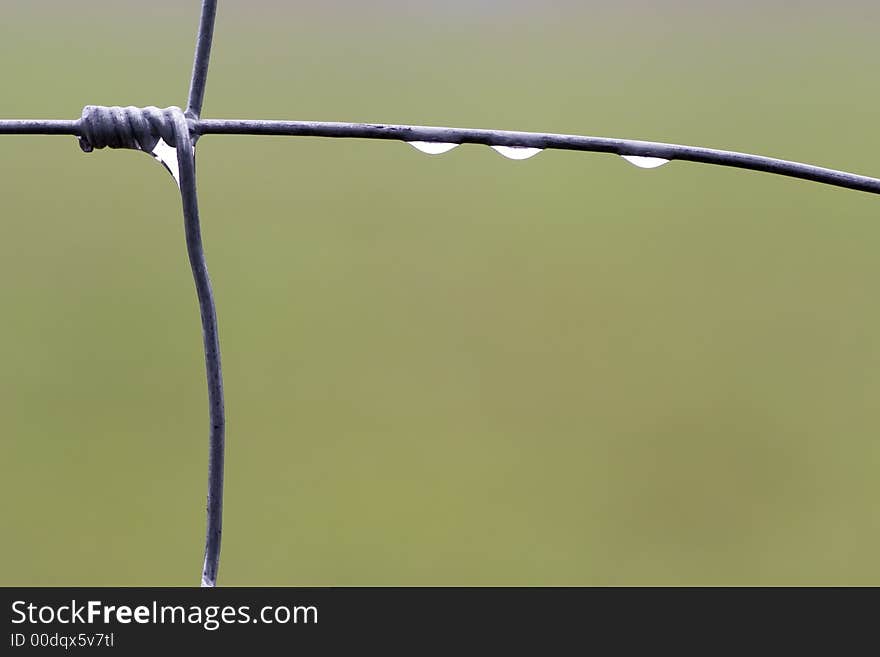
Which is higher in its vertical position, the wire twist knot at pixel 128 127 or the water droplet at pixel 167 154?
the wire twist knot at pixel 128 127

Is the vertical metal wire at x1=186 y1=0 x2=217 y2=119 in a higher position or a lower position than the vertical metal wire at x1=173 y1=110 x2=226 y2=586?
higher

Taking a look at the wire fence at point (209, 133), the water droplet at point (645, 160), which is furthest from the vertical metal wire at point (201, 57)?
the water droplet at point (645, 160)

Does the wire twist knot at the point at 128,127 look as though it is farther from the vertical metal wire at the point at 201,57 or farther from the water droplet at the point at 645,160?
the water droplet at the point at 645,160

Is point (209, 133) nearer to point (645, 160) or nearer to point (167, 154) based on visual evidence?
point (167, 154)

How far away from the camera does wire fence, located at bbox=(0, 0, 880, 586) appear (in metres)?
0.19

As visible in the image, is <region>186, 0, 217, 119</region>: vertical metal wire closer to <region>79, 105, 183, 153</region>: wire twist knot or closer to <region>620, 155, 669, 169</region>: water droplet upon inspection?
<region>79, 105, 183, 153</region>: wire twist knot

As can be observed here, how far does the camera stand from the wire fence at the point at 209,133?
0.19 meters

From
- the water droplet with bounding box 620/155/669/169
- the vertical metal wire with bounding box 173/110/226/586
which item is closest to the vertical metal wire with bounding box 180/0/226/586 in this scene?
the vertical metal wire with bounding box 173/110/226/586

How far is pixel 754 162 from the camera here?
194mm

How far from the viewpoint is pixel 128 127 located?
7.7 inches

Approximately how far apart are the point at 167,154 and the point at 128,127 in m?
0.01

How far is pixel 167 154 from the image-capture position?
7.8 inches

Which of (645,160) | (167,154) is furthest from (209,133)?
(645,160)
